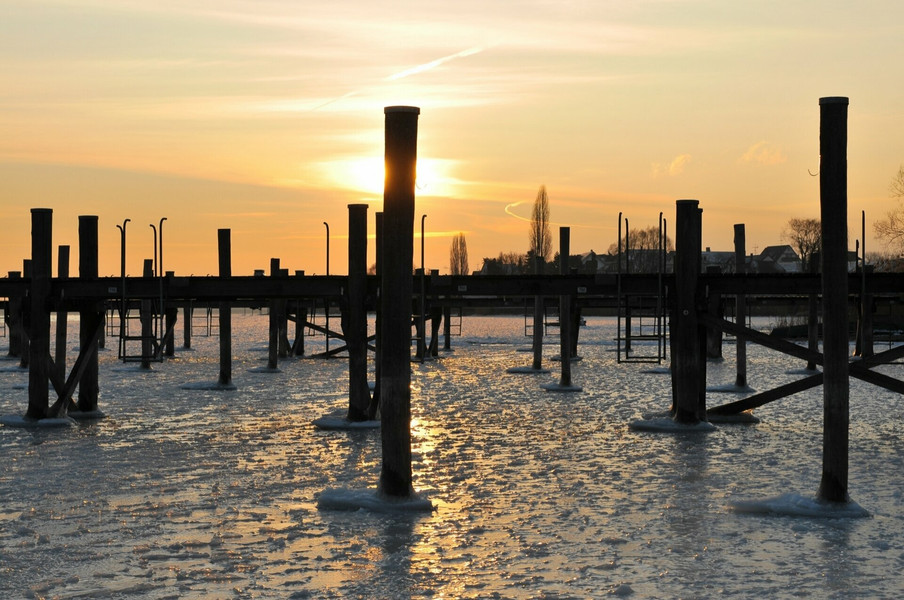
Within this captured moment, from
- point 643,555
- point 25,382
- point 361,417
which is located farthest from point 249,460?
point 25,382

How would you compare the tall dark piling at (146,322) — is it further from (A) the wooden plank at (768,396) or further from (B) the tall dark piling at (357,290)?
(A) the wooden plank at (768,396)

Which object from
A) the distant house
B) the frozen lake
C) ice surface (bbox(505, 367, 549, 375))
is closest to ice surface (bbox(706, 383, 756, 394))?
the frozen lake

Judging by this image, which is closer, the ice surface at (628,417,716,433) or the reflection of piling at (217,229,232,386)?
the ice surface at (628,417,716,433)

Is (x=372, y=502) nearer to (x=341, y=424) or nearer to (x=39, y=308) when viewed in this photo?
(x=341, y=424)

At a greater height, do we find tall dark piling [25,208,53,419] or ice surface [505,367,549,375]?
tall dark piling [25,208,53,419]

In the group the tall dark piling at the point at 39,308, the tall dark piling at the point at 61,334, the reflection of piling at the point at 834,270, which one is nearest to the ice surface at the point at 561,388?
the tall dark piling at the point at 61,334

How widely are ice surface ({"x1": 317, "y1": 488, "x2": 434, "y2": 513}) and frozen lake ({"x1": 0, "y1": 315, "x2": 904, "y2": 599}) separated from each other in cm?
14

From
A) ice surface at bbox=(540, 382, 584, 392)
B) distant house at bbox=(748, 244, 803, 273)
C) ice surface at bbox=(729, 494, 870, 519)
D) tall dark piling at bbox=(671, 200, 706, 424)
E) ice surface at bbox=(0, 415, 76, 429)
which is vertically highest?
distant house at bbox=(748, 244, 803, 273)

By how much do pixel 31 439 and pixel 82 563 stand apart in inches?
325

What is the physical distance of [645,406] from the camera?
74.8ft

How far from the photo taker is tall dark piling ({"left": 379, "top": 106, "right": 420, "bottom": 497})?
11062mm

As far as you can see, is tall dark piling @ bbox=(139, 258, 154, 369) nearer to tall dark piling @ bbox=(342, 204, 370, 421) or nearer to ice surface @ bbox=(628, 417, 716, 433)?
tall dark piling @ bbox=(342, 204, 370, 421)

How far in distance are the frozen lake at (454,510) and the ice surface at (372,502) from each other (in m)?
0.14

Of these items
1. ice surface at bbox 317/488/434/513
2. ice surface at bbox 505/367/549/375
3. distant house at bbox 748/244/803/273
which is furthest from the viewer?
distant house at bbox 748/244/803/273
